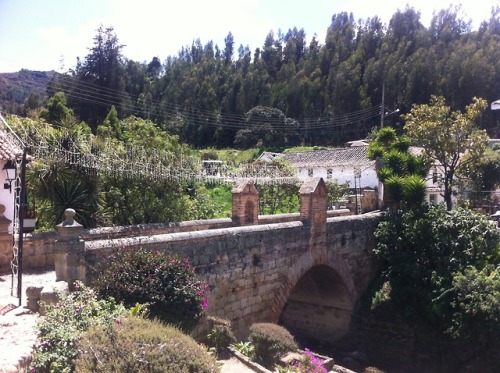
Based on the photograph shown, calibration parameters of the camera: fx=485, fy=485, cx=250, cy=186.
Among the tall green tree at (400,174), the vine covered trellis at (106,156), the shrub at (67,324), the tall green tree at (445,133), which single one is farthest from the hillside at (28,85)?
the shrub at (67,324)

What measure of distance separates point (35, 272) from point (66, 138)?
13.4 ft

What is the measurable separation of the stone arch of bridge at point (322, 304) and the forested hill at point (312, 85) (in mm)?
29254

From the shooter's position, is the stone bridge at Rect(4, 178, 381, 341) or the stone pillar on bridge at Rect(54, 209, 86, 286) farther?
the stone bridge at Rect(4, 178, 381, 341)

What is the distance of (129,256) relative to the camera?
787 cm

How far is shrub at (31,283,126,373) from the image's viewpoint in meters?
5.86

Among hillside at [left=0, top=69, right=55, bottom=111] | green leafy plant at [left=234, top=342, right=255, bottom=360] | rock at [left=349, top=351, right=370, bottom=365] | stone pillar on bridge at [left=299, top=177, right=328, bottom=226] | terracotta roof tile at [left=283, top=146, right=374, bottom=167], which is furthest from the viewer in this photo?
hillside at [left=0, top=69, right=55, bottom=111]

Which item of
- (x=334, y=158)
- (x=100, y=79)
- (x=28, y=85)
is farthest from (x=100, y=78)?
(x=334, y=158)

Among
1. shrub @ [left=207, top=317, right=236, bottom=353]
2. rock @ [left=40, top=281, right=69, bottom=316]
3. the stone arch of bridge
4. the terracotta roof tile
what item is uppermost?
the terracotta roof tile

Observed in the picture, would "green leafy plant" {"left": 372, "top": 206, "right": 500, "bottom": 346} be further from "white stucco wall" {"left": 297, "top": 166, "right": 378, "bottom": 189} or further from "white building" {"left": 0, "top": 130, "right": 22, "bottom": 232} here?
"white stucco wall" {"left": 297, "top": 166, "right": 378, "bottom": 189}

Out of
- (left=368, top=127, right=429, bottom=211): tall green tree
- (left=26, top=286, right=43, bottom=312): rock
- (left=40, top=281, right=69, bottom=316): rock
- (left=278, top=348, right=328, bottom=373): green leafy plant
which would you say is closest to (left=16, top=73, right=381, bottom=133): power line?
(left=368, top=127, right=429, bottom=211): tall green tree

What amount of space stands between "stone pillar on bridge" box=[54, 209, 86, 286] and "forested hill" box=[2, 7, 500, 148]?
3538 cm

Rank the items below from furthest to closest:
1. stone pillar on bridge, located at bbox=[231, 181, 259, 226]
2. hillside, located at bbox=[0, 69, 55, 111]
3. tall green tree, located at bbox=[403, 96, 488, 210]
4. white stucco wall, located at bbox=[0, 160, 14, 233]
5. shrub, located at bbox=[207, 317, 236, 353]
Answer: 1. hillside, located at bbox=[0, 69, 55, 111]
2. tall green tree, located at bbox=[403, 96, 488, 210]
3. stone pillar on bridge, located at bbox=[231, 181, 259, 226]
4. white stucco wall, located at bbox=[0, 160, 14, 233]
5. shrub, located at bbox=[207, 317, 236, 353]

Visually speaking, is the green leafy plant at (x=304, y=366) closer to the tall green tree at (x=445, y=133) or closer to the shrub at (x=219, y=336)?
the shrub at (x=219, y=336)

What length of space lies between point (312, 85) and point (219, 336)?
199 feet
